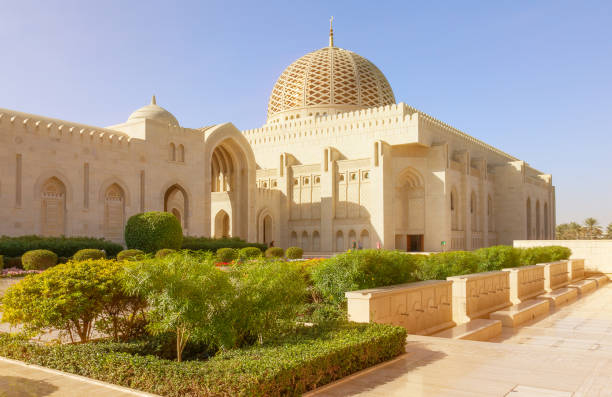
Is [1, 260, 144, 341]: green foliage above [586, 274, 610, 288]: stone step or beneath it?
above

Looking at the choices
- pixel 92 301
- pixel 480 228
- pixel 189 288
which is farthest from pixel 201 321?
pixel 480 228

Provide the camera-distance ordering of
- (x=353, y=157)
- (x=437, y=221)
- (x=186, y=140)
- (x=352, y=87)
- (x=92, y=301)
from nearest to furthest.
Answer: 1. (x=92, y=301)
2. (x=186, y=140)
3. (x=437, y=221)
4. (x=353, y=157)
5. (x=352, y=87)

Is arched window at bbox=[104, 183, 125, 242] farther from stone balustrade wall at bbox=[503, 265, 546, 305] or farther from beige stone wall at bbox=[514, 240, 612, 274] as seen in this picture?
beige stone wall at bbox=[514, 240, 612, 274]

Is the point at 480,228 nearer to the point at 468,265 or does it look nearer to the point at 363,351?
the point at 468,265

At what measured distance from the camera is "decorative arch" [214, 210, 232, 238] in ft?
110

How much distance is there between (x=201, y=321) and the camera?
18.3 ft

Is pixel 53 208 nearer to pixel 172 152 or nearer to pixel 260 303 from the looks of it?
pixel 172 152

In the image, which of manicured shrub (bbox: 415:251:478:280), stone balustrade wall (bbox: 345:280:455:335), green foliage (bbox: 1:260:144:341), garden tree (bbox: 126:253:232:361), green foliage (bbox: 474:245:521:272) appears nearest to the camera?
garden tree (bbox: 126:253:232:361)

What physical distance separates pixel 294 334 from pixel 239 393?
2.25 metres

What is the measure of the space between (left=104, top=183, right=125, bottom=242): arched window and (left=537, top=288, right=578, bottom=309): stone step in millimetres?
17339

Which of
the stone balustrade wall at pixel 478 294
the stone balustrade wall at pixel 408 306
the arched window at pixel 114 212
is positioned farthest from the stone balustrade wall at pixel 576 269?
the arched window at pixel 114 212

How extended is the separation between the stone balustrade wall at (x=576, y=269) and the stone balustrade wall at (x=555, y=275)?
1.97 feet

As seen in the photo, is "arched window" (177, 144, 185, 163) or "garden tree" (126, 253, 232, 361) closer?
"garden tree" (126, 253, 232, 361)

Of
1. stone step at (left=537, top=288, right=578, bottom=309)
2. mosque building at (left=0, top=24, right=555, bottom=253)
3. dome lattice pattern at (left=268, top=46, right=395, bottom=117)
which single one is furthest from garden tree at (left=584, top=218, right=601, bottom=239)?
stone step at (left=537, top=288, right=578, bottom=309)
